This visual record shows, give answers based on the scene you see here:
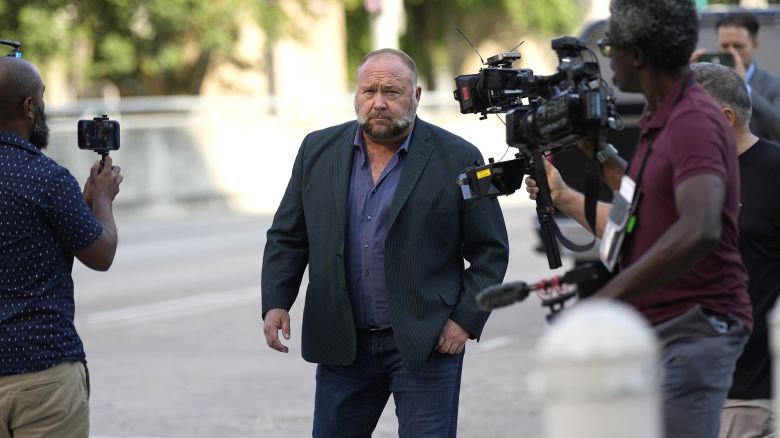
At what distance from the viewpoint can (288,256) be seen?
5.67 meters

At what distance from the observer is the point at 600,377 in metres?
2.84

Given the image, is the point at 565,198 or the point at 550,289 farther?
the point at 565,198

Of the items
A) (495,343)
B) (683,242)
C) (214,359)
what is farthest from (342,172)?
(495,343)

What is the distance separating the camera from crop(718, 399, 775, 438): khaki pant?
17.0ft

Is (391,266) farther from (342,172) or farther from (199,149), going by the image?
(199,149)

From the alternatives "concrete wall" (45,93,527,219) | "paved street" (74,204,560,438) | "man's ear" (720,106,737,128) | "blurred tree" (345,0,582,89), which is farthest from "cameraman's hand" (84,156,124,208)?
"blurred tree" (345,0,582,89)

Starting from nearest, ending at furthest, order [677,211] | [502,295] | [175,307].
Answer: [677,211] → [502,295] → [175,307]

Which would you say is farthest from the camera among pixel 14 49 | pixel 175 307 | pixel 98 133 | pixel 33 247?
pixel 175 307

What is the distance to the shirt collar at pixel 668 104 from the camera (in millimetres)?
3904

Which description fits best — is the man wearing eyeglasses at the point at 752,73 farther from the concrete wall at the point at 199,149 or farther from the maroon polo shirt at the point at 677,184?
the concrete wall at the point at 199,149

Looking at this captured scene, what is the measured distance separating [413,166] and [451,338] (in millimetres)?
646

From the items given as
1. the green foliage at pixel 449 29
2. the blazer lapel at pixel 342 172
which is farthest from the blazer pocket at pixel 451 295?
the green foliage at pixel 449 29

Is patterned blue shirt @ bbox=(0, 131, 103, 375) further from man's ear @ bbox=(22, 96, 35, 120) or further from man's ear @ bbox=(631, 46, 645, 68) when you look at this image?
man's ear @ bbox=(631, 46, 645, 68)

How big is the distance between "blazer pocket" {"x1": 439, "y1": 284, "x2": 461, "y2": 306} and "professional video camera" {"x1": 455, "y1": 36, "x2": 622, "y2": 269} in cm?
48
